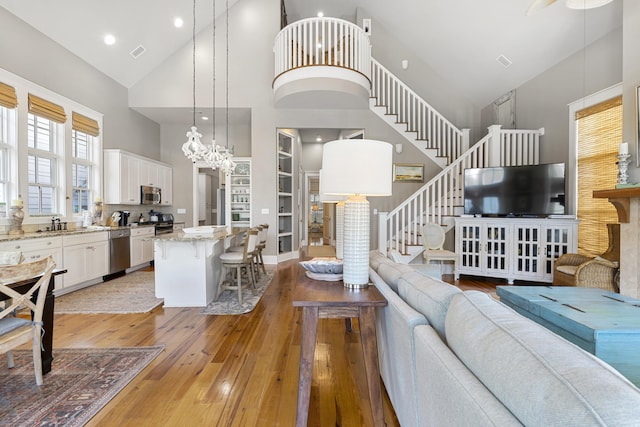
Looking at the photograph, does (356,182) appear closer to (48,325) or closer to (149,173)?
(48,325)

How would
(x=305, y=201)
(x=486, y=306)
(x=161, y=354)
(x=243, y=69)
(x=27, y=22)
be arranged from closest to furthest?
(x=486, y=306) → (x=161, y=354) → (x=27, y=22) → (x=243, y=69) → (x=305, y=201)

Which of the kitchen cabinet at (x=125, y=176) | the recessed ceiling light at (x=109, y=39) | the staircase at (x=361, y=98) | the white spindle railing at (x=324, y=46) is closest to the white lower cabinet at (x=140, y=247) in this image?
the kitchen cabinet at (x=125, y=176)

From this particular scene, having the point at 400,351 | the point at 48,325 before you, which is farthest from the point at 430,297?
the point at 48,325

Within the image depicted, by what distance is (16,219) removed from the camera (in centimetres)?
362

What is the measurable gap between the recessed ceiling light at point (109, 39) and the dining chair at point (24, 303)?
15.3 ft

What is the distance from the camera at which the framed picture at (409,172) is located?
611 centimetres

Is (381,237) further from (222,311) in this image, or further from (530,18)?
(530,18)

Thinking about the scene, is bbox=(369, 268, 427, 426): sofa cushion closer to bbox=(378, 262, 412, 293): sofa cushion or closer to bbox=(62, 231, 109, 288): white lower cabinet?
bbox=(378, 262, 412, 293): sofa cushion

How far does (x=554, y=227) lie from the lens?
425 cm

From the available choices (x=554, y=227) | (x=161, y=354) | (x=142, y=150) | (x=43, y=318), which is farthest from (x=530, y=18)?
(x=142, y=150)

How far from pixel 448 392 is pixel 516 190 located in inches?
184

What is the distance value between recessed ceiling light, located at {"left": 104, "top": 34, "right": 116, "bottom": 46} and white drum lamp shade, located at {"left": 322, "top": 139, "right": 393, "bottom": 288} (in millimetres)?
5439

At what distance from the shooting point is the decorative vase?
3.61 meters

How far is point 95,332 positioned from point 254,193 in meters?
3.78
